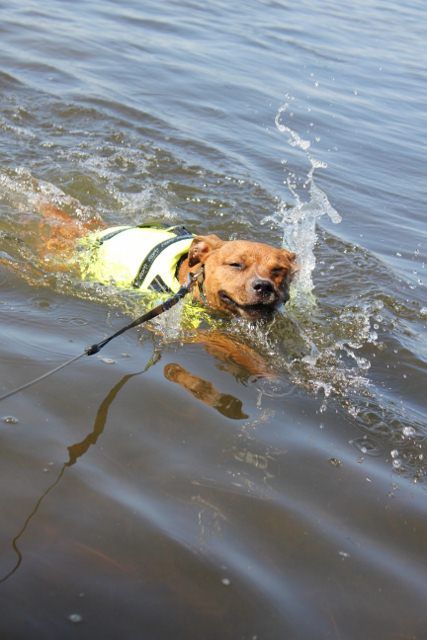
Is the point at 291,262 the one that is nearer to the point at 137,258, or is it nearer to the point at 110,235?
the point at 137,258

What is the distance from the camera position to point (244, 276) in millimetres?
5727

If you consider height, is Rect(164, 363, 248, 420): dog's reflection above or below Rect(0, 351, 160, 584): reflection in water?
below

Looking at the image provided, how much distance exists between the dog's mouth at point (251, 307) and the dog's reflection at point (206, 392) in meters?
0.91

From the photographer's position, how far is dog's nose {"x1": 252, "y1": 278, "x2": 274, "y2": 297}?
561cm

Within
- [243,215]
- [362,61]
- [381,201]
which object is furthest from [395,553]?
[362,61]

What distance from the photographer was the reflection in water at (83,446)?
3.19m

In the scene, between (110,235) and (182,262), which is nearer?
(182,262)

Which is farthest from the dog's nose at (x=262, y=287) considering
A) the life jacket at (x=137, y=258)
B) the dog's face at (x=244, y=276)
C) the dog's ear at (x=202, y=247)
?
the life jacket at (x=137, y=258)

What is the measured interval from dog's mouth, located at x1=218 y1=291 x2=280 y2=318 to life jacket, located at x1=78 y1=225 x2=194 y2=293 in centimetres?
40

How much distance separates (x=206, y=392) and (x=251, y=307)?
1144 mm

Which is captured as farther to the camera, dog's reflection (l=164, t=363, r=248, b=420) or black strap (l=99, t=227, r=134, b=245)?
black strap (l=99, t=227, r=134, b=245)

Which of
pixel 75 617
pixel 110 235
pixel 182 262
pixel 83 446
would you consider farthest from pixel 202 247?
pixel 75 617

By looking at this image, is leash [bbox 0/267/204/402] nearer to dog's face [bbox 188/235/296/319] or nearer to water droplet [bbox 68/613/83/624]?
dog's face [bbox 188/235/296/319]

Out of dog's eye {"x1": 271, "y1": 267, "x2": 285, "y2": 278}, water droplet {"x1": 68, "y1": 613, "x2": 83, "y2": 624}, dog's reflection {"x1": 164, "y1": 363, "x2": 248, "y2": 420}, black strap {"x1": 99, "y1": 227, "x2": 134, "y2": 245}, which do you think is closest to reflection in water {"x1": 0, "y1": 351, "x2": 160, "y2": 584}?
dog's reflection {"x1": 164, "y1": 363, "x2": 248, "y2": 420}
